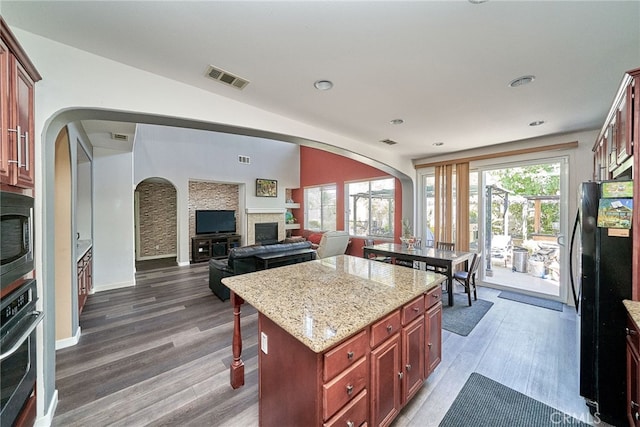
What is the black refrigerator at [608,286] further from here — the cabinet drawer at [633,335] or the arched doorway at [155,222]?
the arched doorway at [155,222]

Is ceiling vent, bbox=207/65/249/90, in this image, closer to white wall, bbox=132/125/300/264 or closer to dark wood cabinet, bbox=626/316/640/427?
dark wood cabinet, bbox=626/316/640/427

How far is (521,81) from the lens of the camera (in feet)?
6.88

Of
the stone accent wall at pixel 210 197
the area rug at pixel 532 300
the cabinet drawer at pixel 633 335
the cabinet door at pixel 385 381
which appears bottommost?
the area rug at pixel 532 300

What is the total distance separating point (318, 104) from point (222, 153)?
17.9 feet

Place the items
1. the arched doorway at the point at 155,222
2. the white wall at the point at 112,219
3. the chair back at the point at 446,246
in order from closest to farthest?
the white wall at the point at 112,219 → the chair back at the point at 446,246 → the arched doorway at the point at 155,222

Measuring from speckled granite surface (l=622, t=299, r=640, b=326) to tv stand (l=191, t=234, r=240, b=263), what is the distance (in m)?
7.31

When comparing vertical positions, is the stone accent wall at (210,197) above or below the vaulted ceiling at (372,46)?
below

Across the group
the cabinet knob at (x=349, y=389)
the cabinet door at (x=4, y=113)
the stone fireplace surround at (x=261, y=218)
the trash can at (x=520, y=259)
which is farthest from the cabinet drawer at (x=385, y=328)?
the stone fireplace surround at (x=261, y=218)

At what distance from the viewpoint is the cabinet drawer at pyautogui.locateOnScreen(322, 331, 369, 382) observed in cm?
112

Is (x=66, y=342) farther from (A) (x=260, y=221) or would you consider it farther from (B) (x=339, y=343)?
(A) (x=260, y=221)

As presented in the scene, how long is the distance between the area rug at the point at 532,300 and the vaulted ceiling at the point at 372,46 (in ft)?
8.97

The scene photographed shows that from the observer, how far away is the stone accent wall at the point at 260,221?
25.1 feet

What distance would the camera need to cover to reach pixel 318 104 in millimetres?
2564

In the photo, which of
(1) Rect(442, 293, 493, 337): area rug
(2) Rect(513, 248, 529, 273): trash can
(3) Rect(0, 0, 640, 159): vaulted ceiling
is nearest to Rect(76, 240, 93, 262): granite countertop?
(3) Rect(0, 0, 640, 159): vaulted ceiling
